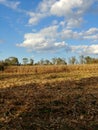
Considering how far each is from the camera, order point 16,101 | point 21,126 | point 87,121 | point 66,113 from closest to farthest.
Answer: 1. point 21,126
2. point 87,121
3. point 66,113
4. point 16,101

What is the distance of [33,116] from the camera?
7.33m

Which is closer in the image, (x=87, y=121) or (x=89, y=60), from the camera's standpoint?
(x=87, y=121)

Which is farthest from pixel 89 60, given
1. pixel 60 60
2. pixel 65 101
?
pixel 65 101

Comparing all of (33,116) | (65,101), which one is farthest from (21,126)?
(65,101)

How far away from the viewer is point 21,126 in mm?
6535

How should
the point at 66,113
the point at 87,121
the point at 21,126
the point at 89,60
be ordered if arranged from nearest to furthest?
the point at 21,126 → the point at 87,121 → the point at 66,113 → the point at 89,60

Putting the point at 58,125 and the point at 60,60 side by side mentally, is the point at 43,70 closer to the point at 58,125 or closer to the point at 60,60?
the point at 58,125

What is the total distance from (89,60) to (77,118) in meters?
56.7


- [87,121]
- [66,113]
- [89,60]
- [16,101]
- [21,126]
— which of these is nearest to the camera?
[21,126]

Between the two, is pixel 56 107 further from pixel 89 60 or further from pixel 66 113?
pixel 89 60

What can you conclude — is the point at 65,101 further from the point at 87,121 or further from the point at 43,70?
the point at 43,70

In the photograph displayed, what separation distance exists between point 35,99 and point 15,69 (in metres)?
27.3

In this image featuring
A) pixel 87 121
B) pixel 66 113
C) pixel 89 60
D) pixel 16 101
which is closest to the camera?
pixel 87 121

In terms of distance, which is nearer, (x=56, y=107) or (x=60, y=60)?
(x=56, y=107)
